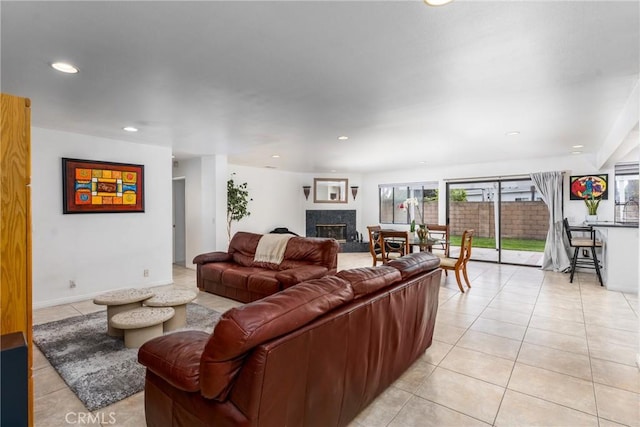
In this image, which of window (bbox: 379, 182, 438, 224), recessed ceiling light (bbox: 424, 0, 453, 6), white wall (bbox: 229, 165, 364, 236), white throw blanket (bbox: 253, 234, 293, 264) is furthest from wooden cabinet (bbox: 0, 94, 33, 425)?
window (bbox: 379, 182, 438, 224)

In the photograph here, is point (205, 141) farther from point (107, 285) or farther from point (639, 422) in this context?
point (639, 422)

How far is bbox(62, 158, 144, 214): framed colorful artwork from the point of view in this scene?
4.11m

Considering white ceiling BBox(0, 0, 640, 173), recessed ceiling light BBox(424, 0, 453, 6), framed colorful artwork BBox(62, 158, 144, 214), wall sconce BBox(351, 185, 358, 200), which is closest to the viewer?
recessed ceiling light BBox(424, 0, 453, 6)

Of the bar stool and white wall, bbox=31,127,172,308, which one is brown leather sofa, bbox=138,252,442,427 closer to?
white wall, bbox=31,127,172,308

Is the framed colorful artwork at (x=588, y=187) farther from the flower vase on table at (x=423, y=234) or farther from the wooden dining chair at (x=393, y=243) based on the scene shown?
the wooden dining chair at (x=393, y=243)

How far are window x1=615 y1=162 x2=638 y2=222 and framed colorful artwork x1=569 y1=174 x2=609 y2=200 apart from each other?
10.4 inches

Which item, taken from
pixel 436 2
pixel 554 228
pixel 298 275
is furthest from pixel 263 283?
pixel 554 228

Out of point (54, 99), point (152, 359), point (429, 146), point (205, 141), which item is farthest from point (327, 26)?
point (429, 146)

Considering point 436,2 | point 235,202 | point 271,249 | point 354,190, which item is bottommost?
point 271,249

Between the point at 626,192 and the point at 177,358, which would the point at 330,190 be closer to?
the point at 626,192

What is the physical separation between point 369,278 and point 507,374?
1516 millimetres

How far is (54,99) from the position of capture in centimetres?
288

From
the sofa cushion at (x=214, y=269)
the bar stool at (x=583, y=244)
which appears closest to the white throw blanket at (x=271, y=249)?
the sofa cushion at (x=214, y=269)

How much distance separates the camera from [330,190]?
9.16 m
